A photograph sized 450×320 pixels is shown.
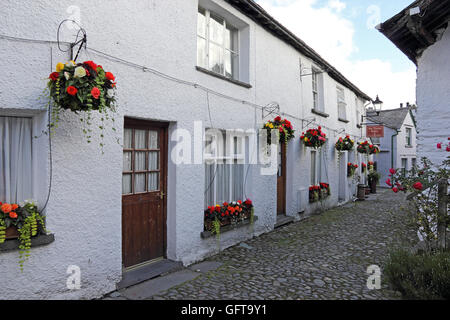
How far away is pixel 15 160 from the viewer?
11.8ft

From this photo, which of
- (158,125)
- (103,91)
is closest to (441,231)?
(158,125)

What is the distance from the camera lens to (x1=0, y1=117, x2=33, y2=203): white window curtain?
3524mm

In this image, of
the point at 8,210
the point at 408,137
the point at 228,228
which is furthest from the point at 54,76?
the point at 408,137

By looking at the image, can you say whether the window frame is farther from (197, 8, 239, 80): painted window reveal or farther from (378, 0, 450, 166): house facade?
(197, 8, 239, 80): painted window reveal

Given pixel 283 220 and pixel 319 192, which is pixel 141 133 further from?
pixel 319 192

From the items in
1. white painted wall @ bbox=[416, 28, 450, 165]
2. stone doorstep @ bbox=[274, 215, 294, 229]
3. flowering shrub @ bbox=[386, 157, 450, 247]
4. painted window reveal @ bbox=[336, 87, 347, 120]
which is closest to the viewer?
flowering shrub @ bbox=[386, 157, 450, 247]

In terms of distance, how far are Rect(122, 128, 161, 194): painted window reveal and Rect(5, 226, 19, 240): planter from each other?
1.54m

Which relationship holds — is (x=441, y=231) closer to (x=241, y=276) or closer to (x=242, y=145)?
(x=241, y=276)

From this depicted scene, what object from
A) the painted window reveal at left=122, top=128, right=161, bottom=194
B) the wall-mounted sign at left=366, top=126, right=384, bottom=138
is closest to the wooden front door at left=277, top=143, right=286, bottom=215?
the painted window reveal at left=122, top=128, right=161, bottom=194

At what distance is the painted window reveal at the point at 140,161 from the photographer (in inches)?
185

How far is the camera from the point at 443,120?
564 centimetres

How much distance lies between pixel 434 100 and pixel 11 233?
Result: 6.85 m

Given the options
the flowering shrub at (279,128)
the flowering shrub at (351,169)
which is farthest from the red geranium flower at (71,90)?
the flowering shrub at (351,169)

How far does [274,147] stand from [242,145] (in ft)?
3.91
